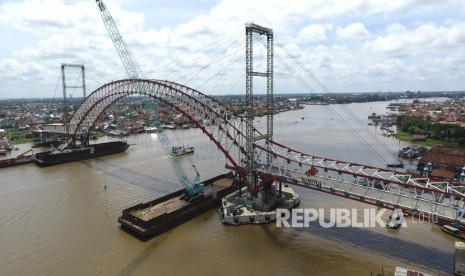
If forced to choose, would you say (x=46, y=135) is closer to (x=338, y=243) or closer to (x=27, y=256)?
(x=27, y=256)

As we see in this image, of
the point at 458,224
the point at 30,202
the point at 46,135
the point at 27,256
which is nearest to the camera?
the point at 458,224

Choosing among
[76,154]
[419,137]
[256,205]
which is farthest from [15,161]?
[419,137]

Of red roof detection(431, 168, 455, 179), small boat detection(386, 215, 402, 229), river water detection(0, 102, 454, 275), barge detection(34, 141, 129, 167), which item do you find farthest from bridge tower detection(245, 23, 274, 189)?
barge detection(34, 141, 129, 167)

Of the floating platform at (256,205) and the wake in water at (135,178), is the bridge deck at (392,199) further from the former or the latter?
the wake in water at (135,178)

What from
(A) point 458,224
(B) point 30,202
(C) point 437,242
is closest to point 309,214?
(C) point 437,242

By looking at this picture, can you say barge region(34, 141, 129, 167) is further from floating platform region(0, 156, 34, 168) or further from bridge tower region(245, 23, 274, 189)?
bridge tower region(245, 23, 274, 189)

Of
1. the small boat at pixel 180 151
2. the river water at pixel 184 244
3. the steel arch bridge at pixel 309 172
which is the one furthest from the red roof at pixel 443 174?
the small boat at pixel 180 151
